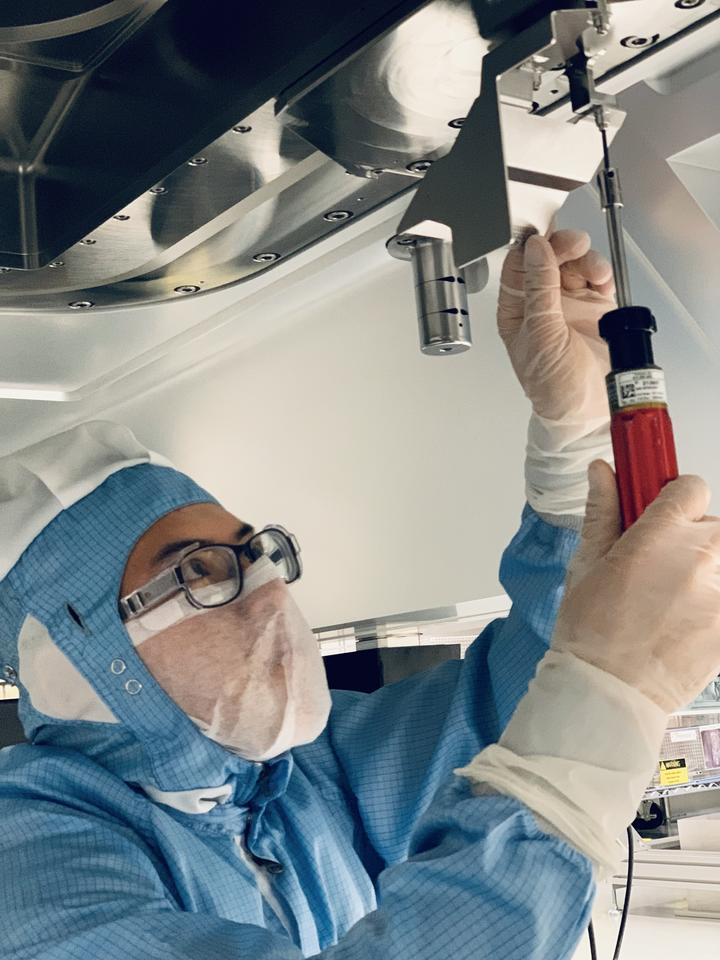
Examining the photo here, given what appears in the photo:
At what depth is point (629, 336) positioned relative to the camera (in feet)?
2.37

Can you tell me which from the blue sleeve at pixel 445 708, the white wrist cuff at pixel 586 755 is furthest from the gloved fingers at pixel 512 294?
the white wrist cuff at pixel 586 755

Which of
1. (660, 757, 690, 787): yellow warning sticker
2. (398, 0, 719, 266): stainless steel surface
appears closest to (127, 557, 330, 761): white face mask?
(398, 0, 719, 266): stainless steel surface

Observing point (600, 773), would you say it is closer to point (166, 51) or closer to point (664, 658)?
point (664, 658)

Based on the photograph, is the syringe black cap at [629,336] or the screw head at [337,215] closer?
the syringe black cap at [629,336]

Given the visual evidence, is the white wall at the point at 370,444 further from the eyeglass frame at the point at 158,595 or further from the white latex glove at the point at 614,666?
the white latex glove at the point at 614,666

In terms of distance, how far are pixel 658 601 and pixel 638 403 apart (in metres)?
0.15

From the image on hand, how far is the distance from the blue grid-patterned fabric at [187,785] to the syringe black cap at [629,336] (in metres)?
0.41

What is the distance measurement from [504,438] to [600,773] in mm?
515

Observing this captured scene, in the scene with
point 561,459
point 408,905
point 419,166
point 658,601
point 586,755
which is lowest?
point 408,905

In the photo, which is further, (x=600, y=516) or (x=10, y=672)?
(x=10, y=672)

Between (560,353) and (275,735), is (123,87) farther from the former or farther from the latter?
(275,735)

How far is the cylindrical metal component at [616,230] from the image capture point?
2.41 feet

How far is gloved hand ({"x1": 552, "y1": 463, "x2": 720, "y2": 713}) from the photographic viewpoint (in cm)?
75

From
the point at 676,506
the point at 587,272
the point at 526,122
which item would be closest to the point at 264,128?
the point at 526,122
